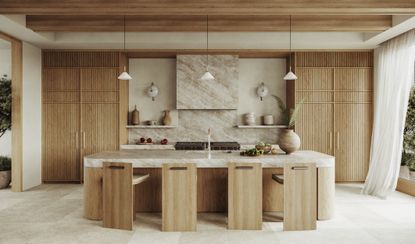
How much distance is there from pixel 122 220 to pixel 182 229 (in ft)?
2.45

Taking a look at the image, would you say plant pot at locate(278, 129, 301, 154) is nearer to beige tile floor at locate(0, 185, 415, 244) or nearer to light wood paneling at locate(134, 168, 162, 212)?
beige tile floor at locate(0, 185, 415, 244)

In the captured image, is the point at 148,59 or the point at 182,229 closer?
the point at 182,229

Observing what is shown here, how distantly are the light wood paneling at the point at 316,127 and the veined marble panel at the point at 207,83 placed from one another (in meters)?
1.45

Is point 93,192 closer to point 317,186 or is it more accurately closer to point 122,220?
point 122,220

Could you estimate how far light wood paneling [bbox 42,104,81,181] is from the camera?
771 centimetres

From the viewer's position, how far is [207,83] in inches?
308

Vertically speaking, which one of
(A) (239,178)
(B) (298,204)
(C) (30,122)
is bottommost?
(B) (298,204)

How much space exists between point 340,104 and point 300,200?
12.4 feet

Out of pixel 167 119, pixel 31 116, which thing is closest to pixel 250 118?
pixel 167 119

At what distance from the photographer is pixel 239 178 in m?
4.60

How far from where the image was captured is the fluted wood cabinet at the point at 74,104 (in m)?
7.69

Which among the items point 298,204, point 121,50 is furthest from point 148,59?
point 298,204

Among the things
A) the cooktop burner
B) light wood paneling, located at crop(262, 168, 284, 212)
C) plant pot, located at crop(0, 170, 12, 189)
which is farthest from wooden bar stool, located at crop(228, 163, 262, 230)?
plant pot, located at crop(0, 170, 12, 189)

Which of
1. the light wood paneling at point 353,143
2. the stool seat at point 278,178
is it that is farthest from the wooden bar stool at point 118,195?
the light wood paneling at point 353,143
